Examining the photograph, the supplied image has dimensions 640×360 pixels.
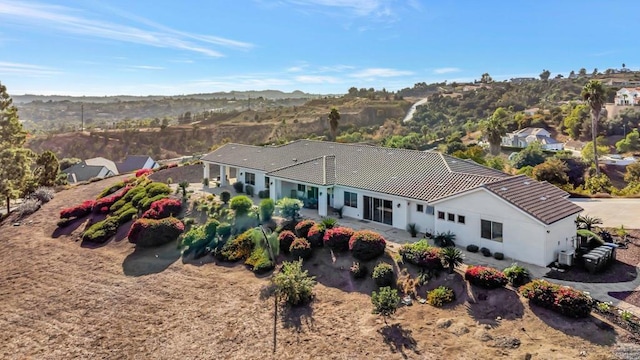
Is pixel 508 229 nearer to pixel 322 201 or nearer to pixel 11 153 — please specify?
pixel 322 201

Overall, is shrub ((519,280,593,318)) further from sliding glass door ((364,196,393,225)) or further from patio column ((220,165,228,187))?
patio column ((220,165,228,187))

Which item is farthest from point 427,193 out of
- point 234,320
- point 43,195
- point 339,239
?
point 43,195

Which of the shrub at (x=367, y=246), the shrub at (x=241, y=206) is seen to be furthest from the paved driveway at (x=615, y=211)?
the shrub at (x=241, y=206)

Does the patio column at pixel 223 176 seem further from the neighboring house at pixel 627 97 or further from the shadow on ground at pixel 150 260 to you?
the neighboring house at pixel 627 97

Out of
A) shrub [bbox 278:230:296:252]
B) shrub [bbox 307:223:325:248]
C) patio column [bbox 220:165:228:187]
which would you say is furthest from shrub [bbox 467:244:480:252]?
patio column [bbox 220:165:228:187]

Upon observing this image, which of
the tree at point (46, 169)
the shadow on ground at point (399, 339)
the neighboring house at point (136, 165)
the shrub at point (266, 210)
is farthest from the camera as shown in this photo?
the neighboring house at point (136, 165)
